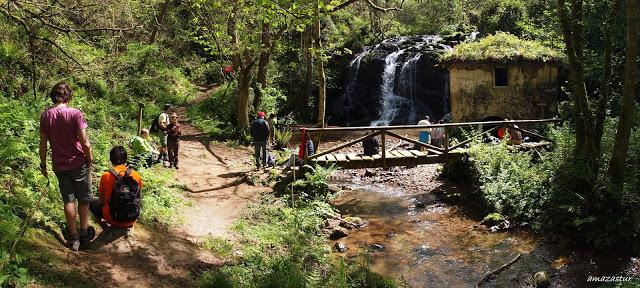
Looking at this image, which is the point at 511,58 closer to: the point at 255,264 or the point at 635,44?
the point at 635,44

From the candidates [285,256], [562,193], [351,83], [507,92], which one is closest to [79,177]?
[285,256]

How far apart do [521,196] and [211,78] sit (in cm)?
2205

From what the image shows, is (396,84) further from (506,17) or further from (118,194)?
(118,194)

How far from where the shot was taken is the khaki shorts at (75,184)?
5574mm

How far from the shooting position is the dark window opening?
769 inches

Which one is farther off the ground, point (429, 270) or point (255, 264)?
point (255, 264)

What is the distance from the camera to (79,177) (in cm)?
561

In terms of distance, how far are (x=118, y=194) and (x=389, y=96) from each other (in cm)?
1973

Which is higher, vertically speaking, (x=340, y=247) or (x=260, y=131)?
(x=260, y=131)

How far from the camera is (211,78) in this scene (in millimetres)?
29234

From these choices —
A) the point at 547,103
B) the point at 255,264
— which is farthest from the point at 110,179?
the point at 547,103

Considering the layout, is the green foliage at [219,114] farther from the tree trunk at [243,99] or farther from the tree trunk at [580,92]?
the tree trunk at [580,92]

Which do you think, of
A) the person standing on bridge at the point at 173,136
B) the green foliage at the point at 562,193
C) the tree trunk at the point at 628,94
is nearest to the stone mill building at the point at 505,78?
the green foliage at the point at 562,193

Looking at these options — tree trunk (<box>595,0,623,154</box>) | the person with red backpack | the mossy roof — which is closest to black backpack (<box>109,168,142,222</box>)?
the person with red backpack
